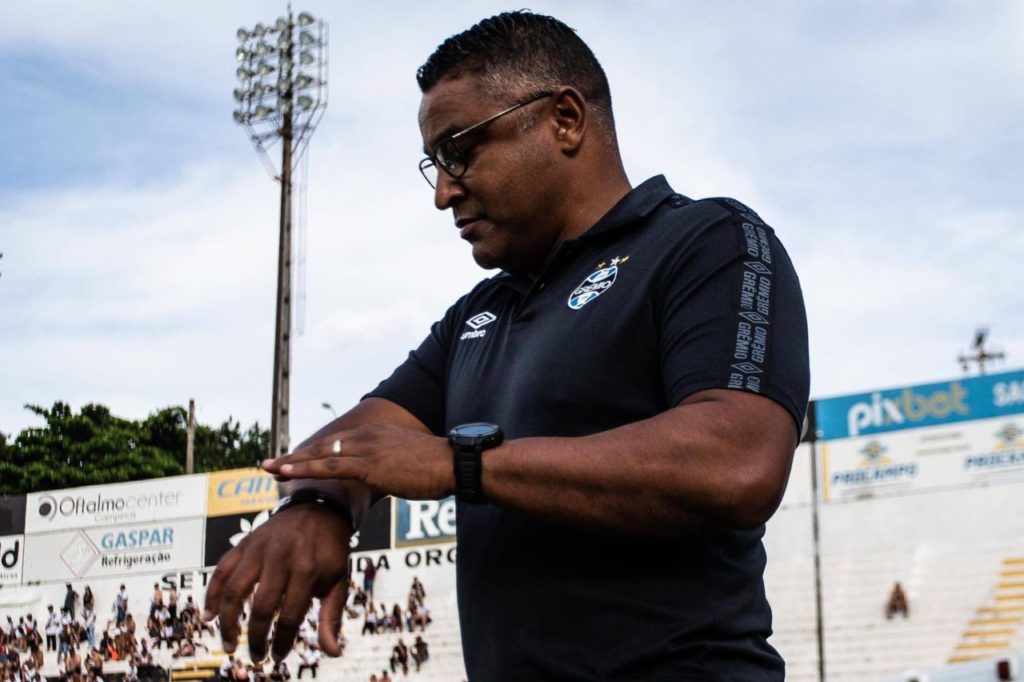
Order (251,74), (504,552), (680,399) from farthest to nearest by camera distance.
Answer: (251,74) → (504,552) → (680,399)

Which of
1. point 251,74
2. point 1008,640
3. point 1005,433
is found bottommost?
point 1008,640

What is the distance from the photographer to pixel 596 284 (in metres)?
Result: 2.28

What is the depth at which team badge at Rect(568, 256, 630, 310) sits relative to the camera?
7.40 ft

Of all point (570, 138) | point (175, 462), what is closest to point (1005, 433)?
point (570, 138)

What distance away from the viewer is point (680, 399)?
2.00m

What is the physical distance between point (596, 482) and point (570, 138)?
2.84 ft

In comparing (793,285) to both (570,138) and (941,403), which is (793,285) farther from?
(941,403)

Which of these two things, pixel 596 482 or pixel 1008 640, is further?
pixel 1008 640

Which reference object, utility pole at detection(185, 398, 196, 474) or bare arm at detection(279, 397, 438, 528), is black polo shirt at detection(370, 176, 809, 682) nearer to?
bare arm at detection(279, 397, 438, 528)

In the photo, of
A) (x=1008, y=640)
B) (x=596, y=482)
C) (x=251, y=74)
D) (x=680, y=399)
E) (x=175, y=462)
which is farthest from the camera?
(x=175, y=462)

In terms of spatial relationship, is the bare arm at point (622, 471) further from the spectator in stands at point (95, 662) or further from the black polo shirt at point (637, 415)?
the spectator in stands at point (95, 662)

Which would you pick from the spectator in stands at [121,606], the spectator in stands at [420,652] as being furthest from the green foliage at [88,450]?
the spectator in stands at [420,652]

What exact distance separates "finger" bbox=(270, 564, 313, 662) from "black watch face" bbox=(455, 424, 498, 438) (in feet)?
1.02

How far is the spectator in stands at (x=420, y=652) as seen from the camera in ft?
87.0
